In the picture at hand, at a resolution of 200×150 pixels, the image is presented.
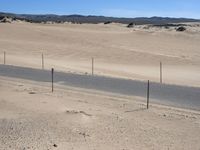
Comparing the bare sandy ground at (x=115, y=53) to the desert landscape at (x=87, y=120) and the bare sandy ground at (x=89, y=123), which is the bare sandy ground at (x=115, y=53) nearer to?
the desert landscape at (x=87, y=120)

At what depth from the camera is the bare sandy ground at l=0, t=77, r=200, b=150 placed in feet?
39.5

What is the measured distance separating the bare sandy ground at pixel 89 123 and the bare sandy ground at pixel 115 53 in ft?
32.0

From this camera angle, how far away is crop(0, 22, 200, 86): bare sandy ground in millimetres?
31955

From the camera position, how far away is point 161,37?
65812mm

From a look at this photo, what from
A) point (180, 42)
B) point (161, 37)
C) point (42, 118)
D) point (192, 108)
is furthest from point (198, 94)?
point (161, 37)

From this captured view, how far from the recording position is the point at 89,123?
14.2 metres

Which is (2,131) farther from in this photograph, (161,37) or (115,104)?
(161,37)

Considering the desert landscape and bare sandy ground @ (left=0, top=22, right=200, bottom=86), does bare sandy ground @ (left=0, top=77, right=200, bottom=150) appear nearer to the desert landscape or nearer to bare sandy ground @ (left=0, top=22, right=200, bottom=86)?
the desert landscape

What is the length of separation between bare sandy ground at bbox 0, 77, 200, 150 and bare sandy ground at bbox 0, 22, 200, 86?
9.77m

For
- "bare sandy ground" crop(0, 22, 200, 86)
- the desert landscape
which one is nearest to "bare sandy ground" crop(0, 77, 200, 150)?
the desert landscape

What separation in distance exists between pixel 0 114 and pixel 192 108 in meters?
6.20

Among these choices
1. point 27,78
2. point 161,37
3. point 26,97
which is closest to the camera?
point 26,97

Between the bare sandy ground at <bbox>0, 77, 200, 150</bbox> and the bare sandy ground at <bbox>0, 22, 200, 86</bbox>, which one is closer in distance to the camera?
the bare sandy ground at <bbox>0, 77, 200, 150</bbox>

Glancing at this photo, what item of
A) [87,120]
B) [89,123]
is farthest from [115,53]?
[89,123]
